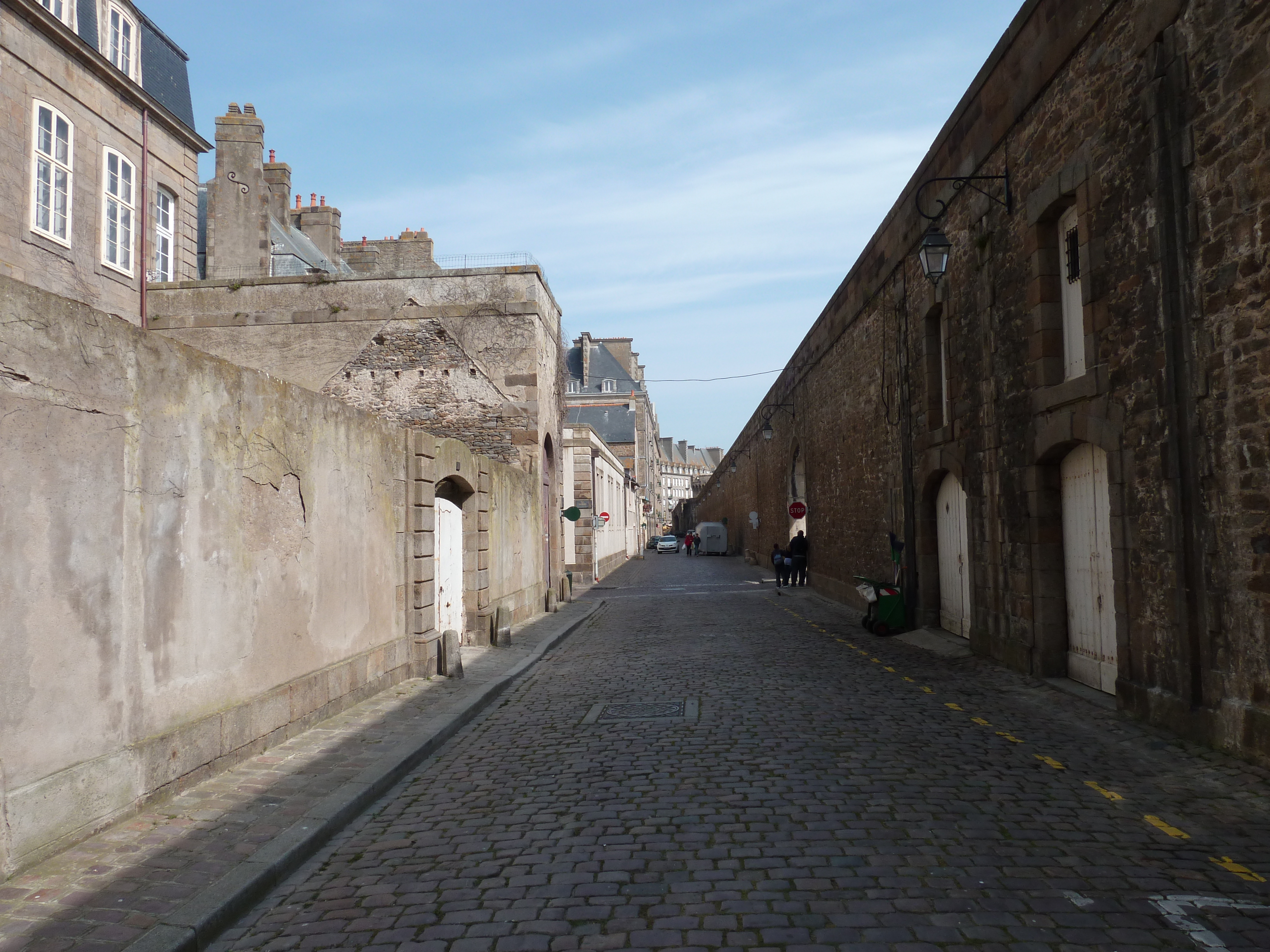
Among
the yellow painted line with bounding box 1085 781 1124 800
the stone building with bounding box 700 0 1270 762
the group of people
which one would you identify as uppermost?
the stone building with bounding box 700 0 1270 762

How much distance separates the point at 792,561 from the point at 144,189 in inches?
650

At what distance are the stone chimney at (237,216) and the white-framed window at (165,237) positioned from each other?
3493mm

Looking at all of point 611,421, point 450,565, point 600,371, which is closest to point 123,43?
point 450,565

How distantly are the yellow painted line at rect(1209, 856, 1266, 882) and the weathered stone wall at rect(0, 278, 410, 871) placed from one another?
5212mm

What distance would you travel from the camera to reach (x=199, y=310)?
18406 mm

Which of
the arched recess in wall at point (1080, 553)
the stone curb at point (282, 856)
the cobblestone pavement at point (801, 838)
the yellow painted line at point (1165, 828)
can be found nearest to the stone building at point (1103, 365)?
the arched recess in wall at point (1080, 553)

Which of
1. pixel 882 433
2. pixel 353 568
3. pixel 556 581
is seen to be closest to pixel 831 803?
pixel 353 568

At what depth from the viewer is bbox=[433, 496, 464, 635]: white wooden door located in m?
11.1

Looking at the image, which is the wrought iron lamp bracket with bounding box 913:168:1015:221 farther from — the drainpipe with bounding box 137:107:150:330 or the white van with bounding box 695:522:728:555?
the white van with bounding box 695:522:728:555

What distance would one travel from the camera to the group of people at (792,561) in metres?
23.3

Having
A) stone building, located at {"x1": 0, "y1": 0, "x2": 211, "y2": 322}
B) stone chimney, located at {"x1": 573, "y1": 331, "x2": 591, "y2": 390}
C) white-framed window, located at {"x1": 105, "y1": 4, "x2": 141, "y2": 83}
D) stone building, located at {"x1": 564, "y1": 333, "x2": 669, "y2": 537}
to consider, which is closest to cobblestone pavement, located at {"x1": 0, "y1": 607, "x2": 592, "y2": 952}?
stone building, located at {"x1": 0, "y1": 0, "x2": 211, "y2": 322}

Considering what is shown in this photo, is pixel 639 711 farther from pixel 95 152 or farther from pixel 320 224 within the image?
pixel 320 224

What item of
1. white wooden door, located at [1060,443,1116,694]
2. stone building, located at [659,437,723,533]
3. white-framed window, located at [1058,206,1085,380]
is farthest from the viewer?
stone building, located at [659,437,723,533]

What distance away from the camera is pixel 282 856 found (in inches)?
169
